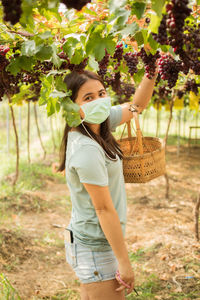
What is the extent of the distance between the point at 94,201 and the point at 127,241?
2662 millimetres

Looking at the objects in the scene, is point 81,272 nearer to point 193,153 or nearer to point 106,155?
point 106,155

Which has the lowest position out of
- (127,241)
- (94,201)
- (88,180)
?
(127,241)


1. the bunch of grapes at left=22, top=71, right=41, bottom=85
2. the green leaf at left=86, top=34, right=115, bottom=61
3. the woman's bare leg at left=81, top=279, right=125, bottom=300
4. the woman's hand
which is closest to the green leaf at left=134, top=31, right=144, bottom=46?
the green leaf at left=86, top=34, right=115, bottom=61

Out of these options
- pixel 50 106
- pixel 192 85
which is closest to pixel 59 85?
pixel 50 106

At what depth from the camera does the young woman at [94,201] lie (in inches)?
61.1

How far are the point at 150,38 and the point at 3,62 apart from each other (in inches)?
→ 27.5

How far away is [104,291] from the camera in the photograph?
1632mm

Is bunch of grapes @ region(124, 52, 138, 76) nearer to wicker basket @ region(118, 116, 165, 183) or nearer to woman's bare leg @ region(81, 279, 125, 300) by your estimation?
wicker basket @ region(118, 116, 165, 183)

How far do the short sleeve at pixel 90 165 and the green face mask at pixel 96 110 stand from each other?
19 centimetres

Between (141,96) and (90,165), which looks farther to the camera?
(141,96)

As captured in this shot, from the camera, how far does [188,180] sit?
22.1 feet

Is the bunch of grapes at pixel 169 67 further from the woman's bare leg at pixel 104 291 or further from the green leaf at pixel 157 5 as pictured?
the woman's bare leg at pixel 104 291

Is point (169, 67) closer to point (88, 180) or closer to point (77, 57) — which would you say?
point (77, 57)

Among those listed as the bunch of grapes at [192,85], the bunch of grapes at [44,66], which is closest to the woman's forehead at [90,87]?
the bunch of grapes at [44,66]
